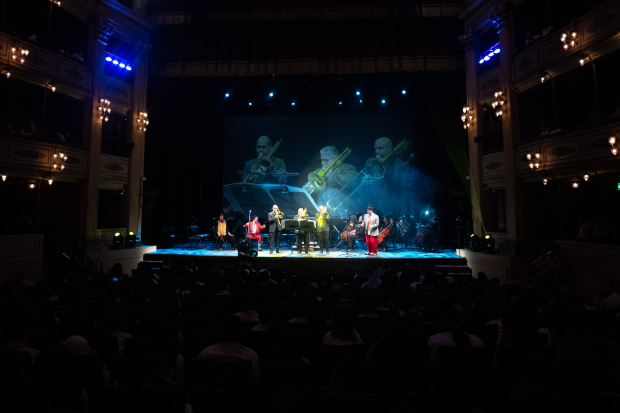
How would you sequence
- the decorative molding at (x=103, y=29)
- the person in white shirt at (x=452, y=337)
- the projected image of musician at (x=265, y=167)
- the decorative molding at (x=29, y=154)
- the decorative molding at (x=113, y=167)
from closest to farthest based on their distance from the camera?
1. the person in white shirt at (x=452, y=337)
2. the decorative molding at (x=29, y=154)
3. the decorative molding at (x=103, y=29)
4. the decorative molding at (x=113, y=167)
5. the projected image of musician at (x=265, y=167)

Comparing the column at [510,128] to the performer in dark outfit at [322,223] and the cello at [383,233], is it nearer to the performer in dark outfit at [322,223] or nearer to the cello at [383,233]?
the cello at [383,233]

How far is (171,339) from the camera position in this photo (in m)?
3.84

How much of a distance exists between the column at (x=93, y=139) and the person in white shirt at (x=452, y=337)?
13.4 meters

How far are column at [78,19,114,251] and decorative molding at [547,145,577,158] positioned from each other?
1514 cm

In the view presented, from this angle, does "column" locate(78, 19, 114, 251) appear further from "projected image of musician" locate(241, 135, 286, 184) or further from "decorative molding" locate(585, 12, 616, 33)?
"decorative molding" locate(585, 12, 616, 33)

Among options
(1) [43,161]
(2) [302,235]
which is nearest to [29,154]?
(1) [43,161]

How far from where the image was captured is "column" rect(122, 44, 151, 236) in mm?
15898

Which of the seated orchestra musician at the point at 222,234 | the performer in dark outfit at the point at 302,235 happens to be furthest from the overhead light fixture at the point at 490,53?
the seated orchestra musician at the point at 222,234

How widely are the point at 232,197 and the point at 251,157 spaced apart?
223cm

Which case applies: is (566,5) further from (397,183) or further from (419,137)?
(397,183)

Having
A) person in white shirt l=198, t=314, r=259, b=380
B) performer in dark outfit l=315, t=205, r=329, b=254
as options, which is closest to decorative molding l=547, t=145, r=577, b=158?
performer in dark outfit l=315, t=205, r=329, b=254

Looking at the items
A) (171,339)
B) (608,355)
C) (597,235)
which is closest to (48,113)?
(171,339)

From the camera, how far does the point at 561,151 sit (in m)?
11.0

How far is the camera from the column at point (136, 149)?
1590 cm
